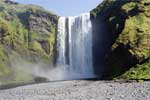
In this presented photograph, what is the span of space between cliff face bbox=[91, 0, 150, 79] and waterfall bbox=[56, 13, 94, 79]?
1246 centimetres

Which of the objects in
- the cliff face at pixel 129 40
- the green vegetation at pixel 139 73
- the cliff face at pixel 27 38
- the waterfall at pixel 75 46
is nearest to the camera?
the green vegetation at pixel 139 73

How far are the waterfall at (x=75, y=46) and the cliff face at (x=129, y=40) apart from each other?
491 inches

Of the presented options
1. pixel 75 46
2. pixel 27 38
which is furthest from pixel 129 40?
pixel 27 38

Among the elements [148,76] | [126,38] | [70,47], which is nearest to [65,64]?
[70,47]

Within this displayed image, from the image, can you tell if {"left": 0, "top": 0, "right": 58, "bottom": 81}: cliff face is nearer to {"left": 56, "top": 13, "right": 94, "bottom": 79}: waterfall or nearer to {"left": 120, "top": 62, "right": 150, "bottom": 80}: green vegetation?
{"left": 56, "top": 13, "right": 94, "bottom": 79}: waterfall

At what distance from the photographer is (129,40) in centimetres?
13488

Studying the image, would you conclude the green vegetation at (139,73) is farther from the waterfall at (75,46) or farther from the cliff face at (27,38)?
the cliff face at (27,38)

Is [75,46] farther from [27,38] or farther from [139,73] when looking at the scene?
[139,73]

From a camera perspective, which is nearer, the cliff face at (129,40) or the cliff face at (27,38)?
the cliff face at (129,40)

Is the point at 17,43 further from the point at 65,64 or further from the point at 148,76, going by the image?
the point at 148,76

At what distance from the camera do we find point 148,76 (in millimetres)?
111750

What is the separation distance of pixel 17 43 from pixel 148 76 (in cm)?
8163

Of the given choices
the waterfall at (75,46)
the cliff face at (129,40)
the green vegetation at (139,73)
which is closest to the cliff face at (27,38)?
the waterfall at (75,46)

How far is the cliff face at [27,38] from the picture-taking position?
174 metres
